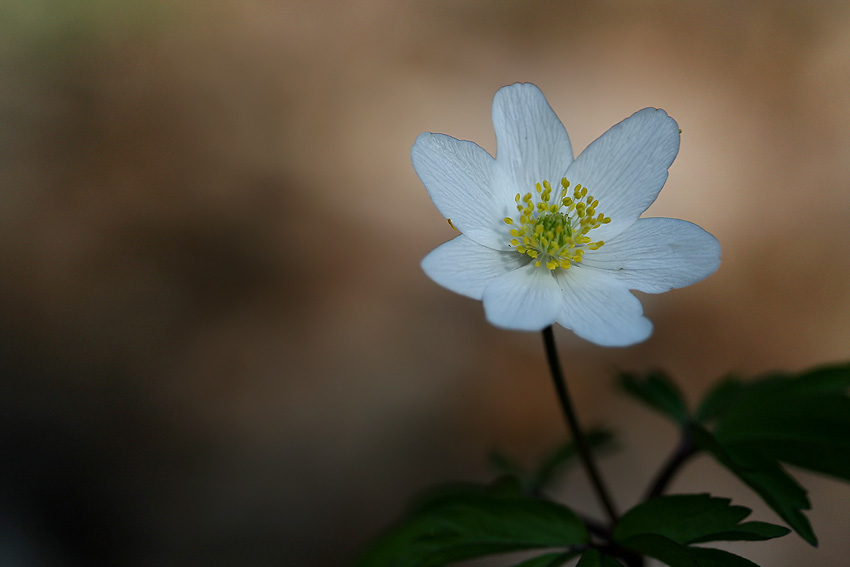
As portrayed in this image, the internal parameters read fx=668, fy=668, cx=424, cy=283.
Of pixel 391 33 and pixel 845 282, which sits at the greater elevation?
pixel 391 33

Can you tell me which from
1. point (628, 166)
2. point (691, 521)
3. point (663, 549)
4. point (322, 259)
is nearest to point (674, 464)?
point (691, 521)

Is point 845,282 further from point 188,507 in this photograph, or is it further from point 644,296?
point 188,507

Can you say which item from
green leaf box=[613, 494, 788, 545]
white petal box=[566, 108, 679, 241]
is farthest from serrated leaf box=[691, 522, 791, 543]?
white petal box=[566, 108, 679, 241]

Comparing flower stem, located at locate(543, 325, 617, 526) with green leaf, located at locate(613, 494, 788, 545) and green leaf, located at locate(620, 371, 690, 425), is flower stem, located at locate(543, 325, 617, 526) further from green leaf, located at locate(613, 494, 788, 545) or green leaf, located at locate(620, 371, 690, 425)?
green leaf, located at locate(620, 371, 690, 425)

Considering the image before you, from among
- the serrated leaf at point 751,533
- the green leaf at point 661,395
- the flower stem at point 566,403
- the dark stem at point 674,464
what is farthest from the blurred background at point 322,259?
the serrated leaf at point 751,533

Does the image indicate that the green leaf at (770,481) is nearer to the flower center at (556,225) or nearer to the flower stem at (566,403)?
the flower stem at (566,403)

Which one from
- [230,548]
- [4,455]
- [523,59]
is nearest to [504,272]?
[230,548]
